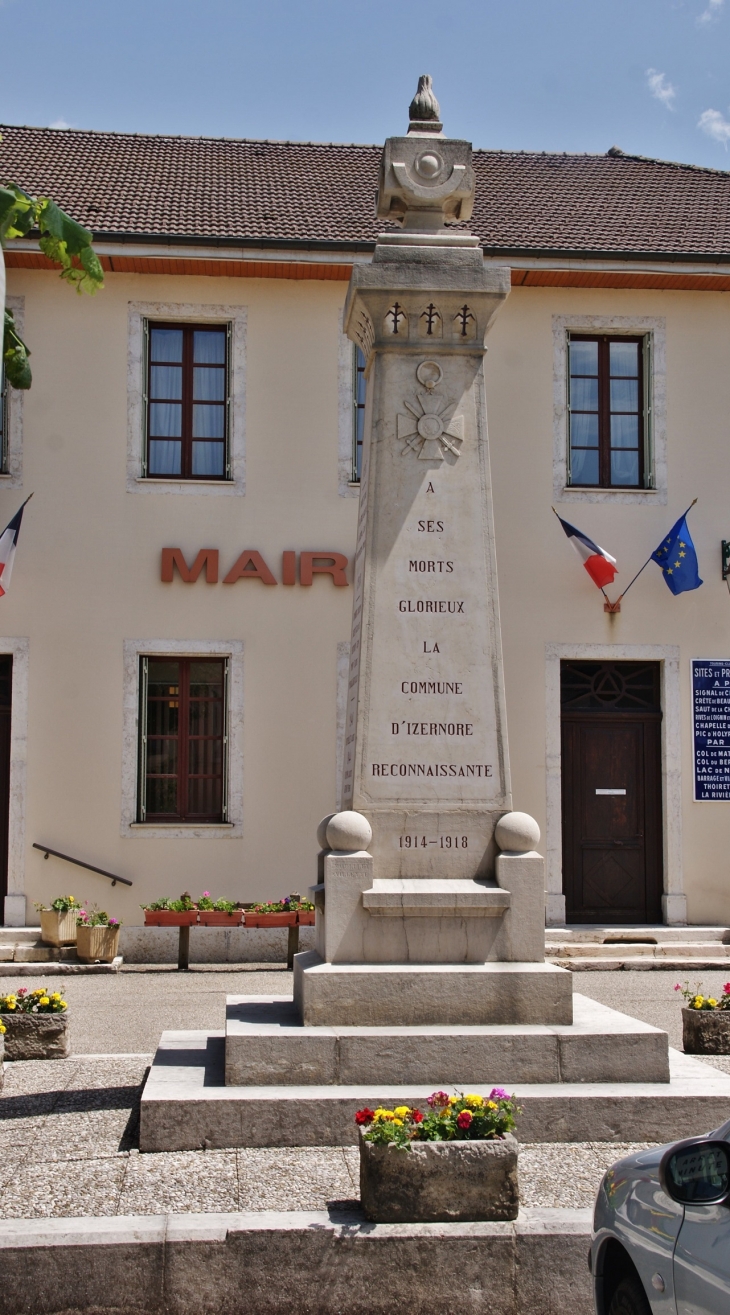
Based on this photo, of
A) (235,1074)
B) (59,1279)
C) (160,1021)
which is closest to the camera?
(59,1279)

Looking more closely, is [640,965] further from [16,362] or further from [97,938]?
[16,362]

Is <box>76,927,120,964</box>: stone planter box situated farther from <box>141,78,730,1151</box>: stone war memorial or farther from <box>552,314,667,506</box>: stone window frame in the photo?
<box>552,314,667,506</box>: stone window frame

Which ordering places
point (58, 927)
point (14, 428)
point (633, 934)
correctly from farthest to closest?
point (14, 428) < point (633, 934) < point (58, 927)

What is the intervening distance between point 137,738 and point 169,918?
6.61 feet

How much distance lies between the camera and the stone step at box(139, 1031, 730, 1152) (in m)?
6.09

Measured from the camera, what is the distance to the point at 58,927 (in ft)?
44.7

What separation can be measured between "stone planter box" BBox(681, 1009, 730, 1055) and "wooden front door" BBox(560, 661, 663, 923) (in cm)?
622

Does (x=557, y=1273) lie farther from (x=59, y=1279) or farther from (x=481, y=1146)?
(x=59, y=1279)

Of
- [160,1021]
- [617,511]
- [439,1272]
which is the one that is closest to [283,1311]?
[439,1272]

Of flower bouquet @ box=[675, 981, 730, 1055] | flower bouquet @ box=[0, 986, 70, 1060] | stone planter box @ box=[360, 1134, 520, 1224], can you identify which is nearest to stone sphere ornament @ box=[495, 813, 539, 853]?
flower bouquet @ box=[675, 981, 730, 1055]

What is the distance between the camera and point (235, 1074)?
253 inches

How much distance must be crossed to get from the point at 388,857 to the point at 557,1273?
2.65m

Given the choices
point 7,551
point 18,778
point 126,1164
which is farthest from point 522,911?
point 7,551

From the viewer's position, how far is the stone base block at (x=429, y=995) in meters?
6.74
